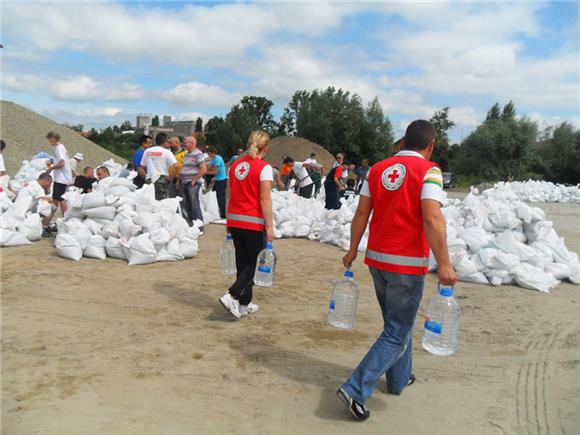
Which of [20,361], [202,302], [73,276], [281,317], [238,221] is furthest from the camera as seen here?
[73,276]

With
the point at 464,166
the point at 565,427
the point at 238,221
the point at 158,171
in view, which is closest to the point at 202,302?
the point at 238,221

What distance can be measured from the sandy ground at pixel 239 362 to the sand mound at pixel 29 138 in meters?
15.2

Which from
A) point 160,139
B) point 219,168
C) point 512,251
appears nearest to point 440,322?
point 512,251

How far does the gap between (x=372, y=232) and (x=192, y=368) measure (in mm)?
1531

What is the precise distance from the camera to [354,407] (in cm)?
265

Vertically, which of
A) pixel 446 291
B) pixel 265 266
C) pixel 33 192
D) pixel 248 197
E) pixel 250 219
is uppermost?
pixel 248 197

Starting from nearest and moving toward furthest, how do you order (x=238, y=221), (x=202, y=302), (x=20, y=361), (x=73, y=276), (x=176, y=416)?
(x=176, y=416), (x=20, y=361), (x=238, y=221), (x=202, y=302), (x=73, y=276)

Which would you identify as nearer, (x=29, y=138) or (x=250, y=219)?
(x=250, y=219)

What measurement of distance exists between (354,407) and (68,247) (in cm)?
457

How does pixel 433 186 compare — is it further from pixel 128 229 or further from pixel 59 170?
pixel 59 170

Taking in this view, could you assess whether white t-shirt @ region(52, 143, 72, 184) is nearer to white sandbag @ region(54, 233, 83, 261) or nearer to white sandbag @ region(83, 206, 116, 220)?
white sandbag @ region(83, 206, 116, 220)

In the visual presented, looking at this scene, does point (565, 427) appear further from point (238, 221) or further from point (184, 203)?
point (184, 203)

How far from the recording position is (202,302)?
15.5 ft

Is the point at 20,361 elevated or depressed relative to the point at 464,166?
depressed
